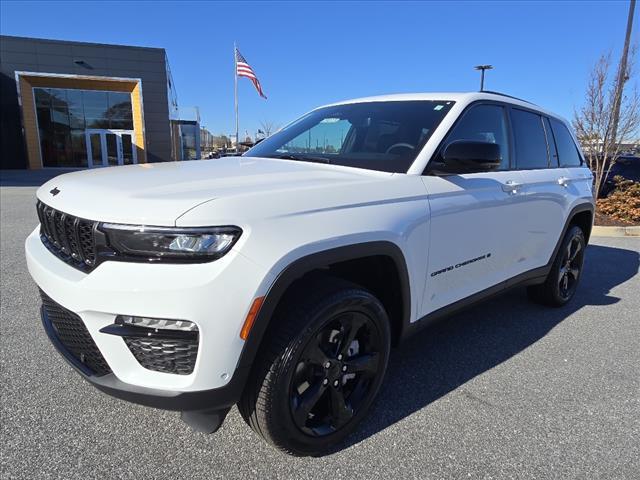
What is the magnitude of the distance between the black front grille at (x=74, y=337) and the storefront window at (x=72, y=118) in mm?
28803

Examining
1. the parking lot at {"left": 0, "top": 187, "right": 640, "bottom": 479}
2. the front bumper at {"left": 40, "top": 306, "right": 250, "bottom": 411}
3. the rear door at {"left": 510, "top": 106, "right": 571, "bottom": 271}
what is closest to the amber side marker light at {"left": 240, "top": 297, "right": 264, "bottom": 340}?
the front bumper at {"left": 40, "top": 306, "right": 250, "bottom": 411}

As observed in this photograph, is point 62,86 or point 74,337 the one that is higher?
point 62,86

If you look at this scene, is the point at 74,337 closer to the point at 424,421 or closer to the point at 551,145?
the point at 424,421

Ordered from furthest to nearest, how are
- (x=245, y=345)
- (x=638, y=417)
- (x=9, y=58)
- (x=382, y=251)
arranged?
1. (x=9, y=58)
2. (x=638, y=417)
3. (x=382, y=251)
4. (x=245, y=345)

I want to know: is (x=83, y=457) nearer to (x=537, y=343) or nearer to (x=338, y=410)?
(x=338, y=410)

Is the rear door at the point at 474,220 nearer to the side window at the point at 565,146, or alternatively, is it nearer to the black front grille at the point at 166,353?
the side window at the point at 565,146

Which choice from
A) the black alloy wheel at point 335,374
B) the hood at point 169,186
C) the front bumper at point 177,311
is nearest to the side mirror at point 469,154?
the hood at point 169,186

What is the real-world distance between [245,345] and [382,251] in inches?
32.3

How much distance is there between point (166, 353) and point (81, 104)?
29854 millimetres

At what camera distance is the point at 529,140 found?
3760mm

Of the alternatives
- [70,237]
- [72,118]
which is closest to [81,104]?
[72,118]

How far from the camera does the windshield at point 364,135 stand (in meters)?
2.74

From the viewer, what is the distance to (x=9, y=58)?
25594mm

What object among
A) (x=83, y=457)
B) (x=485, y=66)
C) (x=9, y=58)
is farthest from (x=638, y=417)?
(x=9, y=58)
